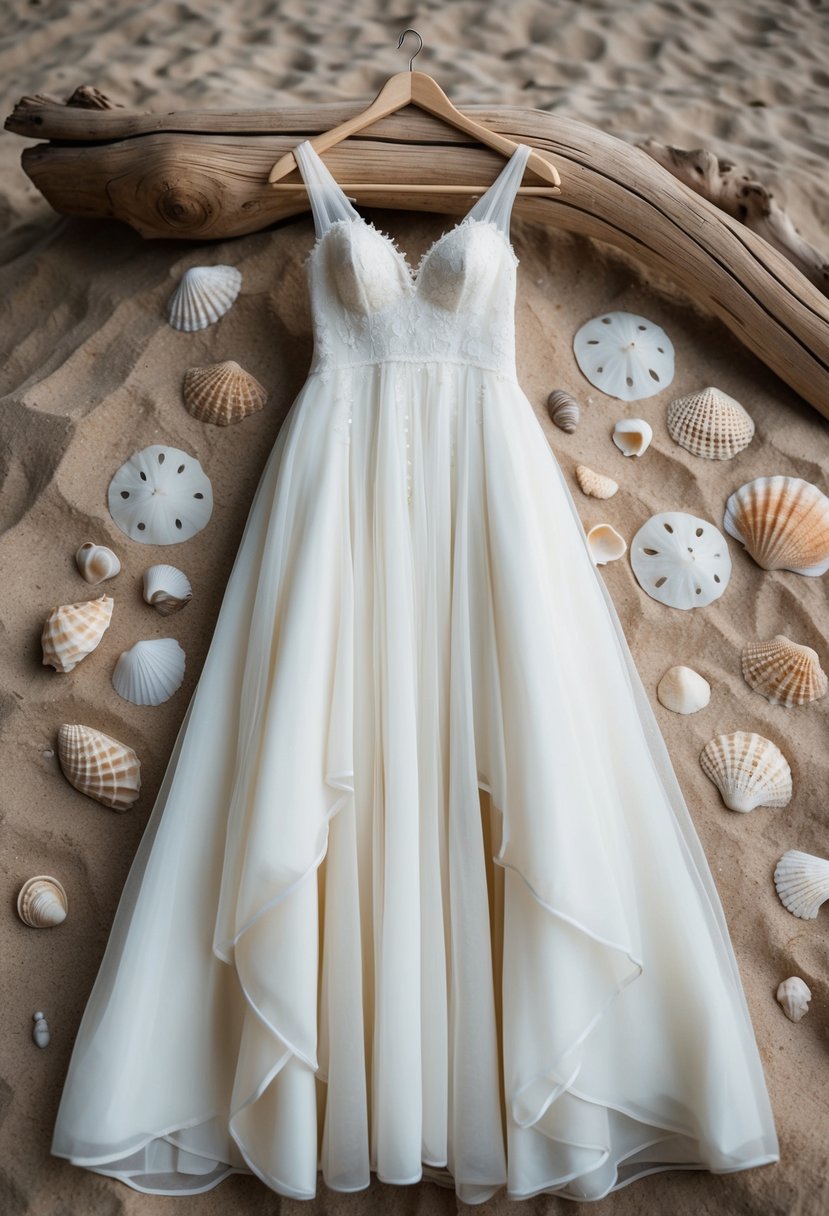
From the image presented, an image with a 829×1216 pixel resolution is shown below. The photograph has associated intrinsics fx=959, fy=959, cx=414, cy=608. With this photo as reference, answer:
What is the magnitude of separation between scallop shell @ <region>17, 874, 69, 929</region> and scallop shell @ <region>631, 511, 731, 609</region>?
121cm

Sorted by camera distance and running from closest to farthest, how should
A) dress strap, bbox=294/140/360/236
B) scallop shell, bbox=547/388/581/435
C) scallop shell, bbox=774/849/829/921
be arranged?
scallop shell, bbox=774/849/829/921
dress strap, bbox=294/140/360/236
scallop shell, bbox=547/388/581/435

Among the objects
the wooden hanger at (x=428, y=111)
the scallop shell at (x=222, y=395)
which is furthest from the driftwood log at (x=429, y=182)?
the scallop shell at (x=222, y=395)

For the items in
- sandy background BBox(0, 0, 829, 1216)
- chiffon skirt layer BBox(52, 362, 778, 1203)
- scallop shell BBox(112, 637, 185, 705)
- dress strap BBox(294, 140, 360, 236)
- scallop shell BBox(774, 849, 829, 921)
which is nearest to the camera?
chiffon skirt layer BBox(52, 362, 778, 1203)

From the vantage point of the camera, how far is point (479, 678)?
5.03 feet

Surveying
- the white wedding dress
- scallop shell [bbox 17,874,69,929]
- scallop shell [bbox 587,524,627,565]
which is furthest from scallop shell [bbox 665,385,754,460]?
scallop shell [bbox 17,874,69,929]

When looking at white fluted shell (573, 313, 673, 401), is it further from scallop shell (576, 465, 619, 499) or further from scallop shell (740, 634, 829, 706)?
scallop shell (740, 634, 829, 706)

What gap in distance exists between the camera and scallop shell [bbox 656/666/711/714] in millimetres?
1797

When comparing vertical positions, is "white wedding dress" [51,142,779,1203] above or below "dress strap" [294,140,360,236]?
below

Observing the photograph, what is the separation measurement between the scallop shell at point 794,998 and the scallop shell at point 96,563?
1.40 meters

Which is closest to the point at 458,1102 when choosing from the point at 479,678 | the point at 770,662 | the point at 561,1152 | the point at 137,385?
the point at 561,1152

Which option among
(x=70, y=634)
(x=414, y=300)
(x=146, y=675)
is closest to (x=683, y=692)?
(x=414, y=300)

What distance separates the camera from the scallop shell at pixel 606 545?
74.1 inches

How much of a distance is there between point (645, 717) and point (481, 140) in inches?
47.3

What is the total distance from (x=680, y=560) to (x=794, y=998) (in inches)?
31.9
